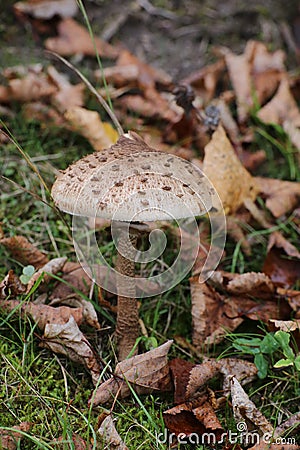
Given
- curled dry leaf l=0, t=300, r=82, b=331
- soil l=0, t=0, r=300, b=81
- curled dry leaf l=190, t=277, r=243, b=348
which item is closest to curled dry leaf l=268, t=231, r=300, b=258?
curled dry leaf l=190, t=277, r=243, b=348

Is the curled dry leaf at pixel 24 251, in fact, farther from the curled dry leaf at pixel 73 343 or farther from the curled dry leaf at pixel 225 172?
the curled dry leaf at pixel 225 172

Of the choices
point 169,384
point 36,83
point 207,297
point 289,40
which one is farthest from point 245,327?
point 289,40

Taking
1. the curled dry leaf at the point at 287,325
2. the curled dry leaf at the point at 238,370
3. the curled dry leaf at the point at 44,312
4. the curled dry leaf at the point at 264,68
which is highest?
the curled dry leaf at the point at 264,68

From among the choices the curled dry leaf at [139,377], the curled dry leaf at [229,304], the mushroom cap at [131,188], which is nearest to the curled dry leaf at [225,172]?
the curled dry leaf at [229,304]

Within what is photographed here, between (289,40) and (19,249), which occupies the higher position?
(289,40)

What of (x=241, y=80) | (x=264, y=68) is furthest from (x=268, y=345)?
A: (x=264, y=68)

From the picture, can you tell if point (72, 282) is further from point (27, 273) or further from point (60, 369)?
point (60, 369)

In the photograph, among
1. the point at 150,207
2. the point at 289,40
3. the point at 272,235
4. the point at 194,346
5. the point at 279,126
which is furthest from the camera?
the point at 289,40

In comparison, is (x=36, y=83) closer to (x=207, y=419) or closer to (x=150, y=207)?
(x=150, y=207)
